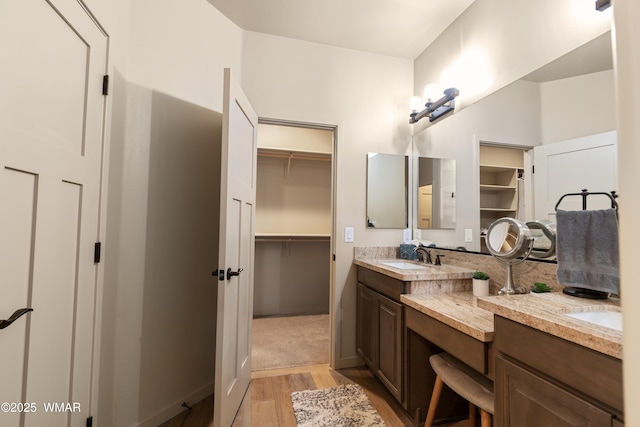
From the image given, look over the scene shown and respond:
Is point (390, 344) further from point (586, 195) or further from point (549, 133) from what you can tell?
point (549, 133)

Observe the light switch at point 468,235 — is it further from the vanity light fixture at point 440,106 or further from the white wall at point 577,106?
the vanity light fixture at point 440,106

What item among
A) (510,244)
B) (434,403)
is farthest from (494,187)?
(434,403)

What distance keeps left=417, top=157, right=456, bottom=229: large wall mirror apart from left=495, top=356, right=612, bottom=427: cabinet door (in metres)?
1.30

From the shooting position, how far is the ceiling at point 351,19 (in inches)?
76.9

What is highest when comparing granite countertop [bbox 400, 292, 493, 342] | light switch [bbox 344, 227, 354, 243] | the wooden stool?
light switch [bbox 344, 227, 354, 243]

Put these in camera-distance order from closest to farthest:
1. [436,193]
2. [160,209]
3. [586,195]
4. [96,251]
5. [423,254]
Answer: [586,195] < [96,251] < [160,209] < [423,254] < [436,193]

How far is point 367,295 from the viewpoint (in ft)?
7.02

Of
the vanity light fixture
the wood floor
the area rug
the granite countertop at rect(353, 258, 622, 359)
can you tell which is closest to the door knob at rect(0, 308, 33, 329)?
the wood floor

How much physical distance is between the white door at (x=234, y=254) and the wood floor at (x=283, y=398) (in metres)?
0.10

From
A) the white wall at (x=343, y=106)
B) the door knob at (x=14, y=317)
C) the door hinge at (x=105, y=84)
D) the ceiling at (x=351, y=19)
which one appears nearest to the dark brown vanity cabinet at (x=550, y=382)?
the white wall at (x=343, y=106)

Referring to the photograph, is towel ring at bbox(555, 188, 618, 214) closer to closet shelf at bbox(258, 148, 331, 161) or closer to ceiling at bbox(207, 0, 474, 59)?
ceiling at bbox(207, 0, 474, 59)

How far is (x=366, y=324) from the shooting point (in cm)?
217

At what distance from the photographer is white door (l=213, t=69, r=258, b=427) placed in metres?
1.48

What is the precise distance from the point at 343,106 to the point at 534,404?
7.39ft
